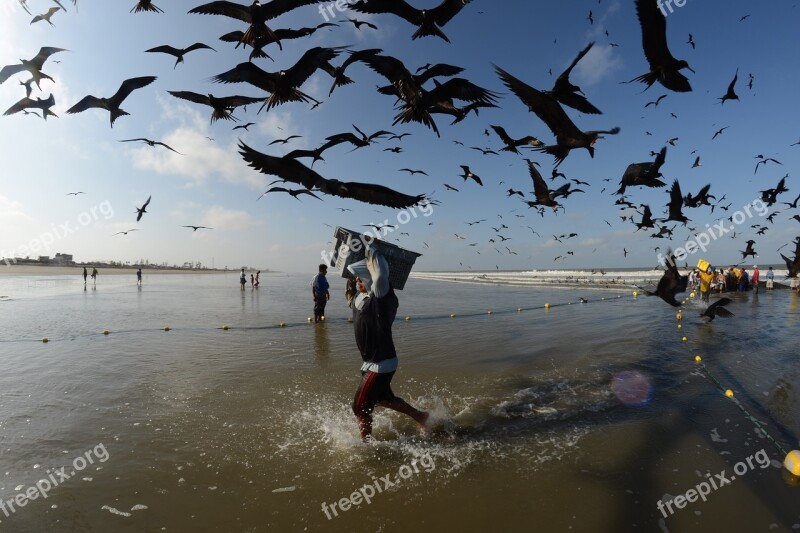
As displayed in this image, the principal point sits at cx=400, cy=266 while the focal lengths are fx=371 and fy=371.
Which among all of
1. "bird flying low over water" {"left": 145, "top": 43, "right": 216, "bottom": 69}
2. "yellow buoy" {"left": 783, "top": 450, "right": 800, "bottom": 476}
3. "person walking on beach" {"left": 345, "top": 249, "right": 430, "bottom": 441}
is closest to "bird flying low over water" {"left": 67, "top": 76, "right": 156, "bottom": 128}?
"bird flying low over water" {"left": 145, "top": 43, "right": 216, "bottom": 69}

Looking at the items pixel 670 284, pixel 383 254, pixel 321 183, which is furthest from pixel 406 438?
pixel 670 284

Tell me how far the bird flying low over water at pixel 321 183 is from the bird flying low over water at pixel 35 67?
4660 mm

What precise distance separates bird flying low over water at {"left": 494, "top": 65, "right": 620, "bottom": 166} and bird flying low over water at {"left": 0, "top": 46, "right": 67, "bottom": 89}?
7047mm

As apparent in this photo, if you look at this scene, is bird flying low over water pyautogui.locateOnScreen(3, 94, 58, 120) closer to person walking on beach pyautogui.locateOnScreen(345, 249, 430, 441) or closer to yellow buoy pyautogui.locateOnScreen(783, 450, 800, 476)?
person walking on beach pyautogui.locateOnScreen(345, 249, 430, 441)

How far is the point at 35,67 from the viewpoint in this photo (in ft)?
19.5

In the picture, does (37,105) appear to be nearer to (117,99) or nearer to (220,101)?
(117,99)

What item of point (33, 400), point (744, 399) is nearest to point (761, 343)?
point (744, 399)

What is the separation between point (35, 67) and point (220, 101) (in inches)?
140

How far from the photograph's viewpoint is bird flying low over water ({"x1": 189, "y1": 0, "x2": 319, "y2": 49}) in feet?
15.5

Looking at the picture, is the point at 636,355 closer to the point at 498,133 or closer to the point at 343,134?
the point at 498,133

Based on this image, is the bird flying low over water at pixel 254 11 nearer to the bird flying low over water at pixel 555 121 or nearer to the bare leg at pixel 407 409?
the bird flying low over water at pixel 555 121

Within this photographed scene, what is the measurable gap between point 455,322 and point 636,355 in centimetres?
593

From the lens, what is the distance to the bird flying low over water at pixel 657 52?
4.65 m

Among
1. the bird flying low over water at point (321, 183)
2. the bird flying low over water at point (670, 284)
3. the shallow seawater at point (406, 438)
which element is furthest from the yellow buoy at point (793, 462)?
the bird flying low over water at point (670, 284)
